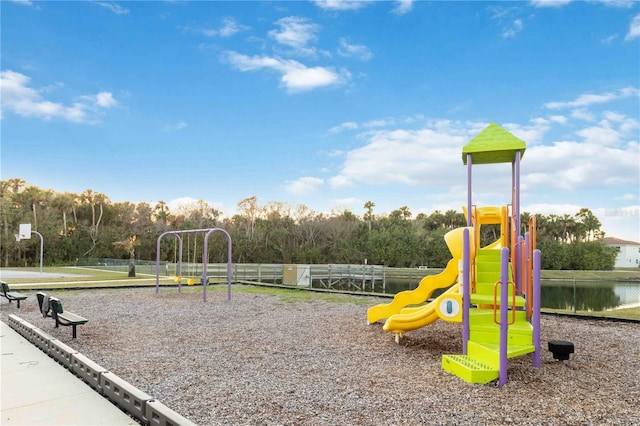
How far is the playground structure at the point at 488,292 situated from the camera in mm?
5219

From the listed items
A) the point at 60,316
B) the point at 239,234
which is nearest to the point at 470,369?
the point at 60,316

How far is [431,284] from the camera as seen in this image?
7832 millimetres

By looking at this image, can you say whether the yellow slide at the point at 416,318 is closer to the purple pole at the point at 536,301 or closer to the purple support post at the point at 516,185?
the purple pole at the point at 536,301

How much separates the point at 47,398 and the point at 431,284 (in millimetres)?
5907

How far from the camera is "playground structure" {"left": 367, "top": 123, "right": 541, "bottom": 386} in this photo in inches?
205

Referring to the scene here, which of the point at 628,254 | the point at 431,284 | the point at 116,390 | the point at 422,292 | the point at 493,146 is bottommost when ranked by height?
the point at 628,254

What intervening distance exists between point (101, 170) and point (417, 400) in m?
36.0

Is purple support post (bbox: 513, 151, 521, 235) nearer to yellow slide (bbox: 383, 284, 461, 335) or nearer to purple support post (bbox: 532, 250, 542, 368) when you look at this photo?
yellow slide (bbox: 383, 284, 461, 335)

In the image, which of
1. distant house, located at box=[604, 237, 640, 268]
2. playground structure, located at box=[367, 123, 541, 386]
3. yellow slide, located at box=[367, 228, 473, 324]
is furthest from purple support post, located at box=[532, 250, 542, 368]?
distant house, located at box=[604, 237, 640, 268]

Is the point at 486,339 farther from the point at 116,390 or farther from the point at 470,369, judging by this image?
the point at 116,390

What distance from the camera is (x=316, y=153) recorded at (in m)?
31.0

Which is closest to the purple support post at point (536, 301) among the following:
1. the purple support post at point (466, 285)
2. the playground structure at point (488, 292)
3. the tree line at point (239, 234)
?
the playground structure at point (488, 292)

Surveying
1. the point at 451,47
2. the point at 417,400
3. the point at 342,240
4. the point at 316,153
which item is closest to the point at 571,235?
the point at 342,240

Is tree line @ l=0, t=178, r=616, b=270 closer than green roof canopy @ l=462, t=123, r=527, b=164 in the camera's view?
No
